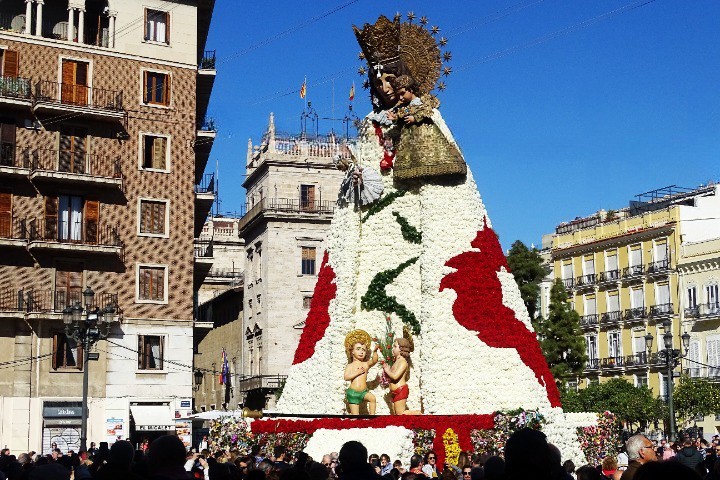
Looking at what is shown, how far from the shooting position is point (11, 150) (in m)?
39.7

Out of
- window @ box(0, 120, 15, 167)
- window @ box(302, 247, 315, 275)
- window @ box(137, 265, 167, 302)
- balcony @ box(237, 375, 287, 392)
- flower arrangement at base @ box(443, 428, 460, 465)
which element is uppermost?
window @ box(0, 120, 15, 167)

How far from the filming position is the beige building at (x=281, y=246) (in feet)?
200

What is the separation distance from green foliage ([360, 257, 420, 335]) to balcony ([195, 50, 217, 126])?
1987cm

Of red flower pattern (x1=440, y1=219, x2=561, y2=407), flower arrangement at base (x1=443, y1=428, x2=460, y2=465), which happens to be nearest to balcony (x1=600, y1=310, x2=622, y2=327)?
red flower pattern (x1=440, y1=219, x2=561, y2=407)

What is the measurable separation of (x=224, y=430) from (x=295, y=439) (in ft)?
7.84

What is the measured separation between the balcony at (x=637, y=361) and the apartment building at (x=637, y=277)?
0.01 meters

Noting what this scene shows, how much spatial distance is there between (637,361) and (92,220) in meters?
34.9

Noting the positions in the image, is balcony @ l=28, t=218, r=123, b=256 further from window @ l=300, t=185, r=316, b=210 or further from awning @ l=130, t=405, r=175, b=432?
window @ l=300, t=185, r=316, b=210

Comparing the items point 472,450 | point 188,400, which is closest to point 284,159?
point 188,400

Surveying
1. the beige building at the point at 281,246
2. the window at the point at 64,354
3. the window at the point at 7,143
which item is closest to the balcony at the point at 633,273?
the beige building at the point at 281,246

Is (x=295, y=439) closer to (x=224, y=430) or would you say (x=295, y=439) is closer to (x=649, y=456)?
(x=224, y=430)

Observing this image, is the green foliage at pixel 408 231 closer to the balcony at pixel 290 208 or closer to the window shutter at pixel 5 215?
the window shutter at pixel 5 215

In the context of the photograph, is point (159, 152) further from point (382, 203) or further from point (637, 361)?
point (637, 361)

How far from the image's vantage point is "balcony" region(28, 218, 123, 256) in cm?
3919
